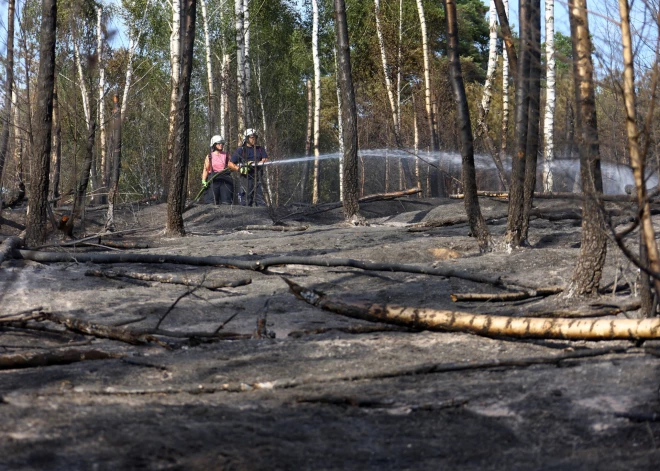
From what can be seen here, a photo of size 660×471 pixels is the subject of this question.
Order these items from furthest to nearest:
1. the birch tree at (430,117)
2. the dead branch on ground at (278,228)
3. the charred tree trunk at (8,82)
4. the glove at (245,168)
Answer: the birch tree at (430,117), the glove at (245,168), the dead branch on ground at (278,228), the charred tree trunk at (8,82)

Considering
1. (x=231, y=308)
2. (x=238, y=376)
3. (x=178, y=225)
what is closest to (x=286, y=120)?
(x=178, y=225)

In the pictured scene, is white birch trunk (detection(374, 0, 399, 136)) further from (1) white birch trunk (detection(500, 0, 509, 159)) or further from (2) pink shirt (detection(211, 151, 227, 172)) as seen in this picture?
(2) pink shirt (detection(211, 151, 227, 172))

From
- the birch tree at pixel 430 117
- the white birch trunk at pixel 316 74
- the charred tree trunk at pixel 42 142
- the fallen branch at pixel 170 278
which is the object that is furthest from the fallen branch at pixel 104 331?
the white birch trunk at pixel 316 74

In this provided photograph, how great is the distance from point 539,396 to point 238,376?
1.75 m

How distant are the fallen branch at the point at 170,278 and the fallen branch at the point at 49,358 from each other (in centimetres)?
260

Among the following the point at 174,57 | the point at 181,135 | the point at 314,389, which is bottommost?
the point at 314,389

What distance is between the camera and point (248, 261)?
9.02 meters

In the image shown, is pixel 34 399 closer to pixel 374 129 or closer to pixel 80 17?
pixel 80 17

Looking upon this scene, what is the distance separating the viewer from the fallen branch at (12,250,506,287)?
8.48m

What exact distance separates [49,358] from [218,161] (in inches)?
496

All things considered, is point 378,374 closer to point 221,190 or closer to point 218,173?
point 218,173

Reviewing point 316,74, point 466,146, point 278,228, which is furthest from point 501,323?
point 316,74

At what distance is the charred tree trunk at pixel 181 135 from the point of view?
515 inches

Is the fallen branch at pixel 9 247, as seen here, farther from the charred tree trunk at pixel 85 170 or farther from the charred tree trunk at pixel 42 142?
the charred tree trunk at pixel 85 170
